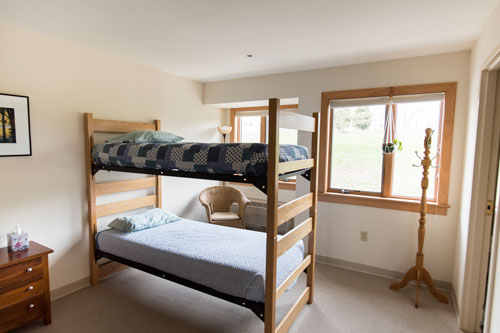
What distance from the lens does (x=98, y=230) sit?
3.00 m

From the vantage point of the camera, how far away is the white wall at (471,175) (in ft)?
6.82

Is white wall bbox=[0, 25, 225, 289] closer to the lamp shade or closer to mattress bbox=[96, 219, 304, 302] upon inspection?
mattress bbox=[96, 219, 304, 302]

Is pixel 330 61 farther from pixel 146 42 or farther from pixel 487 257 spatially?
pixel 487 257

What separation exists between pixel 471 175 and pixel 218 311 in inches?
97.1

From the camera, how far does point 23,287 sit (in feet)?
6.92

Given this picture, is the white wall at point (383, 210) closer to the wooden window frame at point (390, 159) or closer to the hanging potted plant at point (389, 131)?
the wooden window frame at point (390, 159)

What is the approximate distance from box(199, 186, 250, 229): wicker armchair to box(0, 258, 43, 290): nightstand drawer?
1987mm

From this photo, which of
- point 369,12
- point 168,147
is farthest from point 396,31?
point 168,147

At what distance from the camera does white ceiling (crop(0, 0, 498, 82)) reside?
186 centimetres

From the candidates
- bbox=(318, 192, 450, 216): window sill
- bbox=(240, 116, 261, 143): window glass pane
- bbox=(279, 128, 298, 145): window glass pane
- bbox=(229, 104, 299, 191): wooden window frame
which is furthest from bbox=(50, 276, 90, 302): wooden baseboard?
bbox=(279, 128, 298, 145): window glass pane

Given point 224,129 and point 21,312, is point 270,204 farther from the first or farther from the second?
point 224,129

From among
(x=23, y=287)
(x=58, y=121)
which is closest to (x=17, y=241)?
(x=23, y=287)

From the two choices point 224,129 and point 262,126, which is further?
point 262,126

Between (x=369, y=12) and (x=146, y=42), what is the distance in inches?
75.9
